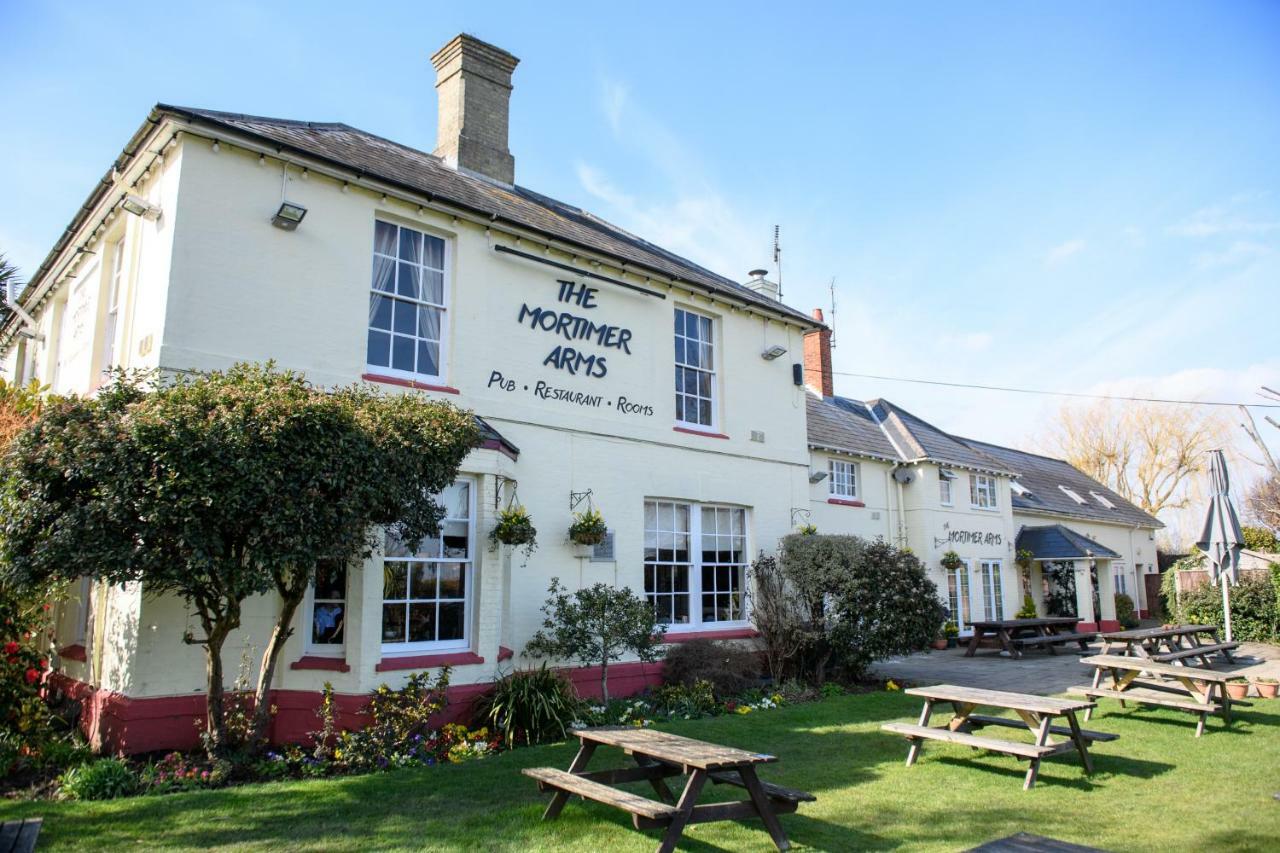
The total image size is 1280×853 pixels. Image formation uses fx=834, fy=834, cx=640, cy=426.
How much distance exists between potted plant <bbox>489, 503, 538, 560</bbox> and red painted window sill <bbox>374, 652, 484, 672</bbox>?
4.45 feet

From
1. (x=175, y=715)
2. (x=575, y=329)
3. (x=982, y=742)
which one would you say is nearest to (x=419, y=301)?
(x=575, y=329)

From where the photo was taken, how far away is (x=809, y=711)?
11.4 meters

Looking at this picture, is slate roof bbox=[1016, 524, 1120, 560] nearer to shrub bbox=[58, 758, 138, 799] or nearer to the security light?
the security light

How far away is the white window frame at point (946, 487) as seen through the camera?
23359 mm

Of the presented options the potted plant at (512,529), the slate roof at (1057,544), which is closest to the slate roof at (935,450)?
the slate roof at (1057,544)

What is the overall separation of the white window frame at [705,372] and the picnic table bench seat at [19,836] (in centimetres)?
1015

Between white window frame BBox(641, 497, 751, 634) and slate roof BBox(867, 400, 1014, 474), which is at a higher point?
slate roof BBox(867, 400, 1014, 474)

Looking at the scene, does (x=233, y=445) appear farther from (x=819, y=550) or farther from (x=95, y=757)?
(x=819, y=550)

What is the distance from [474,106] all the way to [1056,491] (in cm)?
2653

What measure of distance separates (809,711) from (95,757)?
8.35 metres

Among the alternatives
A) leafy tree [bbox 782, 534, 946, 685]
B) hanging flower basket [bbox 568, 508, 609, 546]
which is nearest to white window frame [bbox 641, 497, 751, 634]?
leafy tree [bbox 782, 534, 946, 685]

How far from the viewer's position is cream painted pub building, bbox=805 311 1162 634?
850 inches

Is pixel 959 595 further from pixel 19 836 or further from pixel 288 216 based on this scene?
pixel 19 836

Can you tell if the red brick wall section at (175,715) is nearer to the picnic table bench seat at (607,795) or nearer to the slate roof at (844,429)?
the picnic table bench seat at (607,795)
